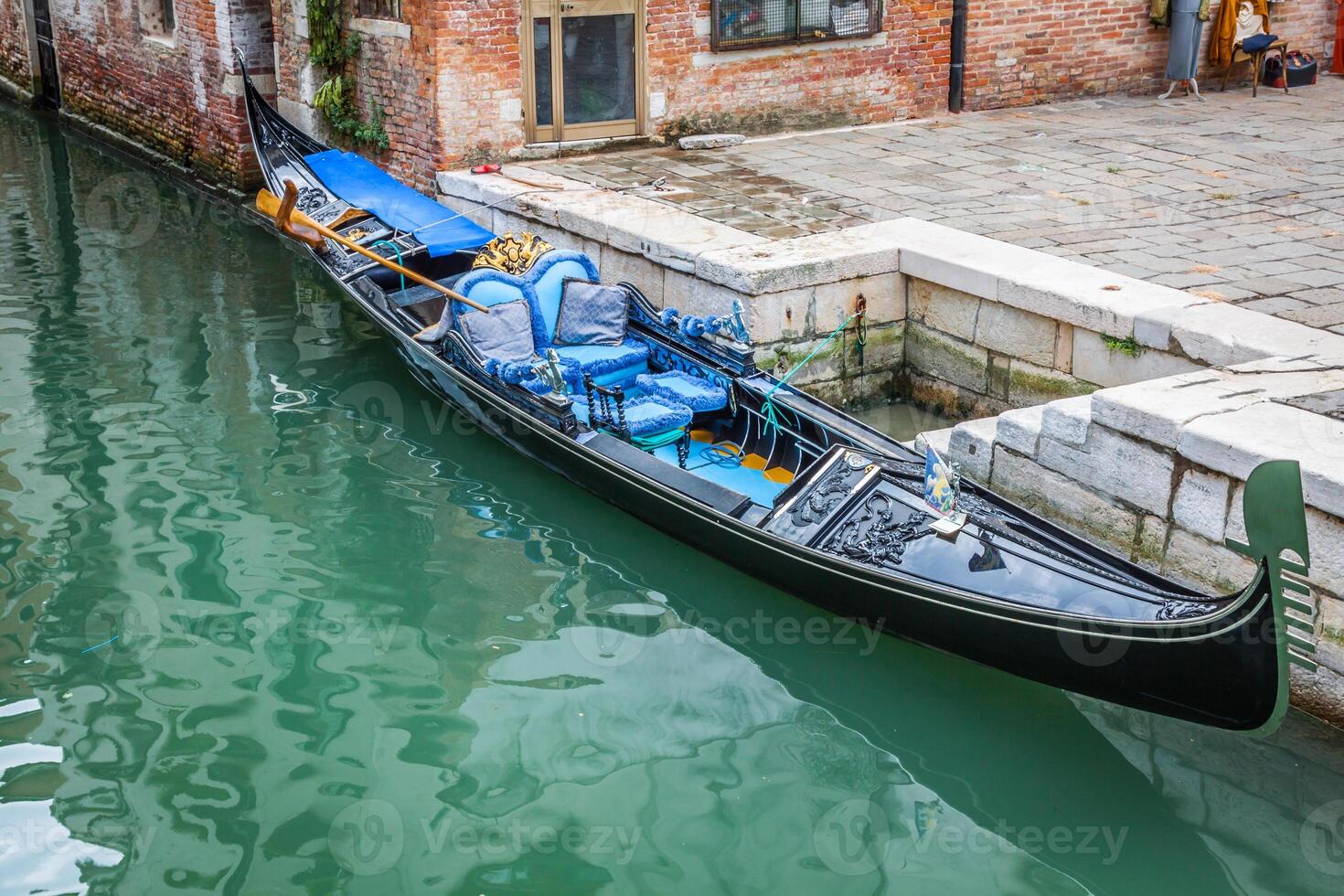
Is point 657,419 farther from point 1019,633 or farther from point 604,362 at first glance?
point 1019,633

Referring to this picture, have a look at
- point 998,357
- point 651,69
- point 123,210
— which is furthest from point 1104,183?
point 123,210

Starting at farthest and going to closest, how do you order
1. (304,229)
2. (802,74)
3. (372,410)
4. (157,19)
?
(157,19)
(802,74)
(304,229)
(372,410)

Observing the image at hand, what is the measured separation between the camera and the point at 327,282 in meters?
7.91

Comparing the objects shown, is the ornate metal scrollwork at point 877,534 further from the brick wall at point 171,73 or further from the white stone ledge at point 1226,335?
the brick wall at point 171,73

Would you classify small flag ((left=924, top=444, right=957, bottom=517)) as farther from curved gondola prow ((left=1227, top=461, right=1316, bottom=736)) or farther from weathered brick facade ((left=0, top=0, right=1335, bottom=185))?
weathered brick facade ((left=0, top=0, right=1335, bottom=185))

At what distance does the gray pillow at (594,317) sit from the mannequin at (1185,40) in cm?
506

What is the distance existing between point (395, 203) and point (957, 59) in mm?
3807

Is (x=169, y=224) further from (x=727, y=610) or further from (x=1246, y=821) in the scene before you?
(x=1246, y=821)

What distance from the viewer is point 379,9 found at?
26.1 feet

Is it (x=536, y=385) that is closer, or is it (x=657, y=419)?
(x=657, y=419)

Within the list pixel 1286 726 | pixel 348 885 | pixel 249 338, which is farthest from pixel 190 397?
pixel 1286 726

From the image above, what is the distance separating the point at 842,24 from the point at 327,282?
3.34 m

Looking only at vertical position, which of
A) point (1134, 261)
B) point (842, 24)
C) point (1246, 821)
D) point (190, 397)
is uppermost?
point (842, 24)

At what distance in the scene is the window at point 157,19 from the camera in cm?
1009
